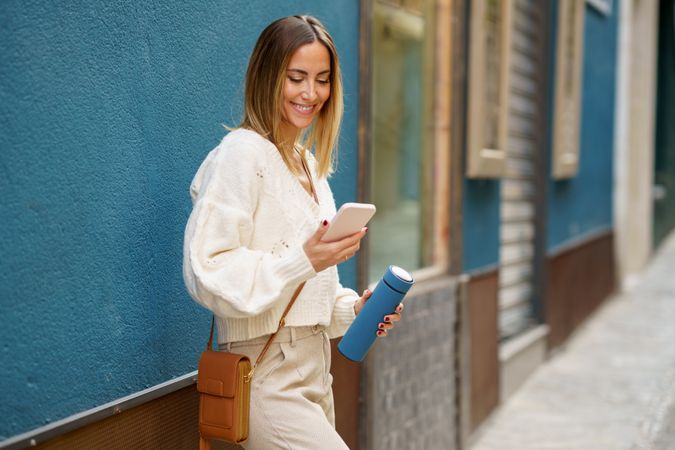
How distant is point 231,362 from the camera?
2254 millimetres

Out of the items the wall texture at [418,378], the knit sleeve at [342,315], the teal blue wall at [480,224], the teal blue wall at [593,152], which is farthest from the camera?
the teal blue wall at [593,152]

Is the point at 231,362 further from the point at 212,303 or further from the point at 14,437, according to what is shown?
the point at 14,437

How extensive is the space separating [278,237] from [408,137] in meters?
3.06

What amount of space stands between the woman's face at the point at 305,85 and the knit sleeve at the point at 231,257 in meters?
0.21

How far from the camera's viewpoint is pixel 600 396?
693 centimetres

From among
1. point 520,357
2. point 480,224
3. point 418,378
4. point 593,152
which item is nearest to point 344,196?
point 418,378

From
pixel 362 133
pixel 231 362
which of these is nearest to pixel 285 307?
pixel 231 362

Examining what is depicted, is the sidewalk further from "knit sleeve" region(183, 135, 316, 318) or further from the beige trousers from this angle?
"knit sleeve" region(183, 135, 316, 318)

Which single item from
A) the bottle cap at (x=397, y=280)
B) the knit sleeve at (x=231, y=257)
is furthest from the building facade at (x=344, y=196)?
the bottle cap at (x=397, y=280)

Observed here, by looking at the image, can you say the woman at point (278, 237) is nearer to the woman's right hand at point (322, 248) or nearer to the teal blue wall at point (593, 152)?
the woman's right hand at point (322, 248)

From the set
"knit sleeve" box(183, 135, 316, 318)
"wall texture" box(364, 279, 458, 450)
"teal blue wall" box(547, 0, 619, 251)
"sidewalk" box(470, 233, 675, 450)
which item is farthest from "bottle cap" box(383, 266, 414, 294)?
"teal blue wall" box(547, 0, 619, 251)

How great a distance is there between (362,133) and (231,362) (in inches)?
81.6

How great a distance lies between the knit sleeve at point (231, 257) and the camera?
7.04ft

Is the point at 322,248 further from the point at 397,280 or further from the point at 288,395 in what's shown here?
the point at 288,395
